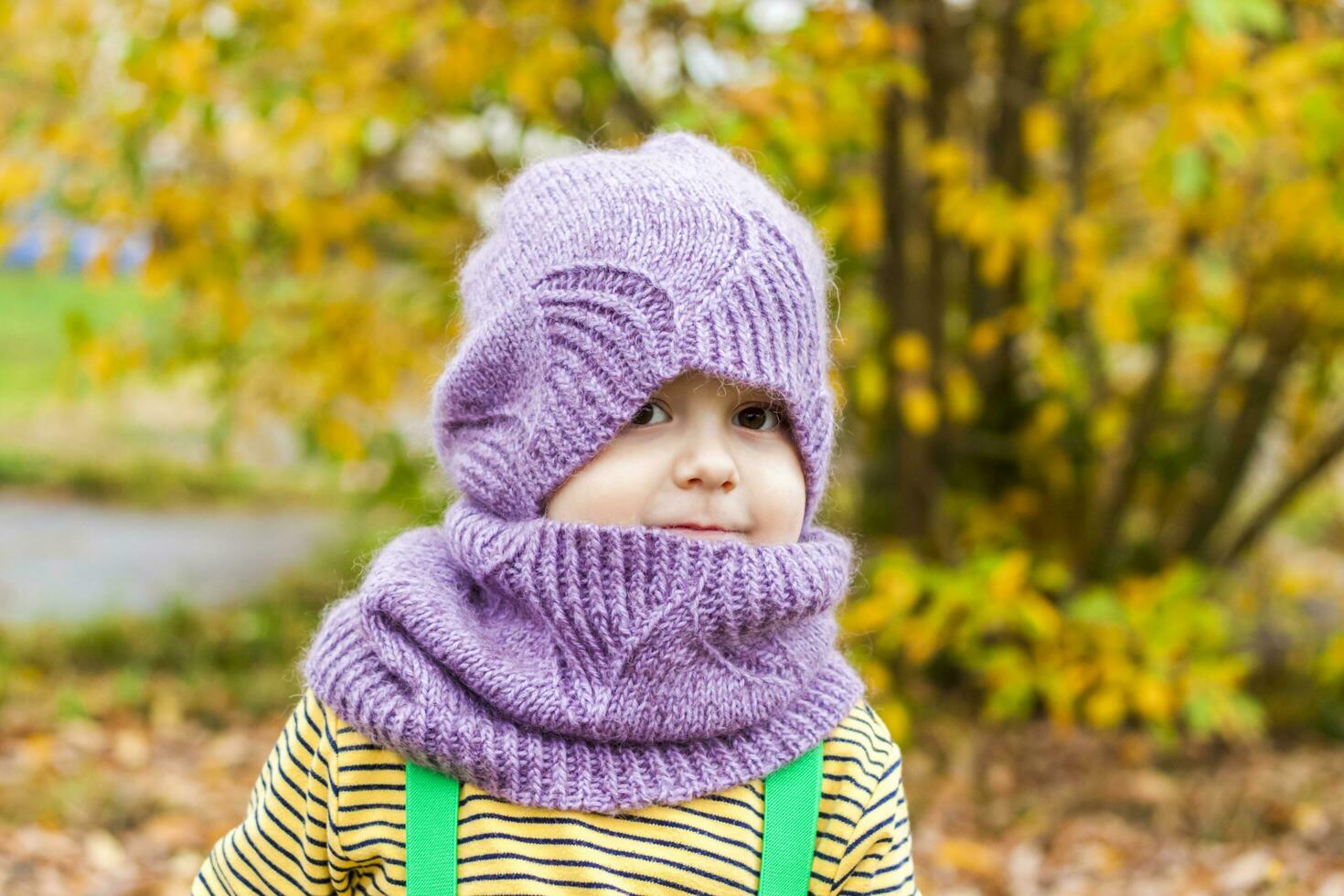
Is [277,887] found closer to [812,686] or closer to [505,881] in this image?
[505,881]

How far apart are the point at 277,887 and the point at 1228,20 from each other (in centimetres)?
223

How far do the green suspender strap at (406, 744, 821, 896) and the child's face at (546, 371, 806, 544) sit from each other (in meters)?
0.28

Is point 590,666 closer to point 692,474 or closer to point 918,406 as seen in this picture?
point 692,474

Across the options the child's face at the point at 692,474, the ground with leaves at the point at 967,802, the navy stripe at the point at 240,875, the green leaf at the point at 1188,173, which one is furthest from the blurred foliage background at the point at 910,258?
the navy stripe at the point at 240,875

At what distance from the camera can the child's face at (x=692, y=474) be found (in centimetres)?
148

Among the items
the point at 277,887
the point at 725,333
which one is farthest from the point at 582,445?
the point at 277,887

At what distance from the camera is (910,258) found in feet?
13.5

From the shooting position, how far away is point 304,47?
11.9ft

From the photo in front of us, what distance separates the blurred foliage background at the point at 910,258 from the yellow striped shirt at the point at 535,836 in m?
1.66

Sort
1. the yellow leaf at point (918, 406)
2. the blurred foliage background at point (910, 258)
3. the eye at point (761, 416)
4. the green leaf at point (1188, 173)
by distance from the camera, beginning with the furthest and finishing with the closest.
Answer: the yellow leaf at point (918, 406) < the blurred foliage background at point (910, 258) < the green leaf at point (1188, 173) < the eye at point (761, 416)

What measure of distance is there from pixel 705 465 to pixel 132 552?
5391 millimetres

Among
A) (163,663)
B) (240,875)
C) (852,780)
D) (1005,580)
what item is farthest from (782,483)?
(163,663)

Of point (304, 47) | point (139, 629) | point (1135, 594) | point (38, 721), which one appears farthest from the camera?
point (139, 629)

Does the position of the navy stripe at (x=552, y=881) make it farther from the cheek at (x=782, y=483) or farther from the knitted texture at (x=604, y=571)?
the cheek at (x=782, y=483)
